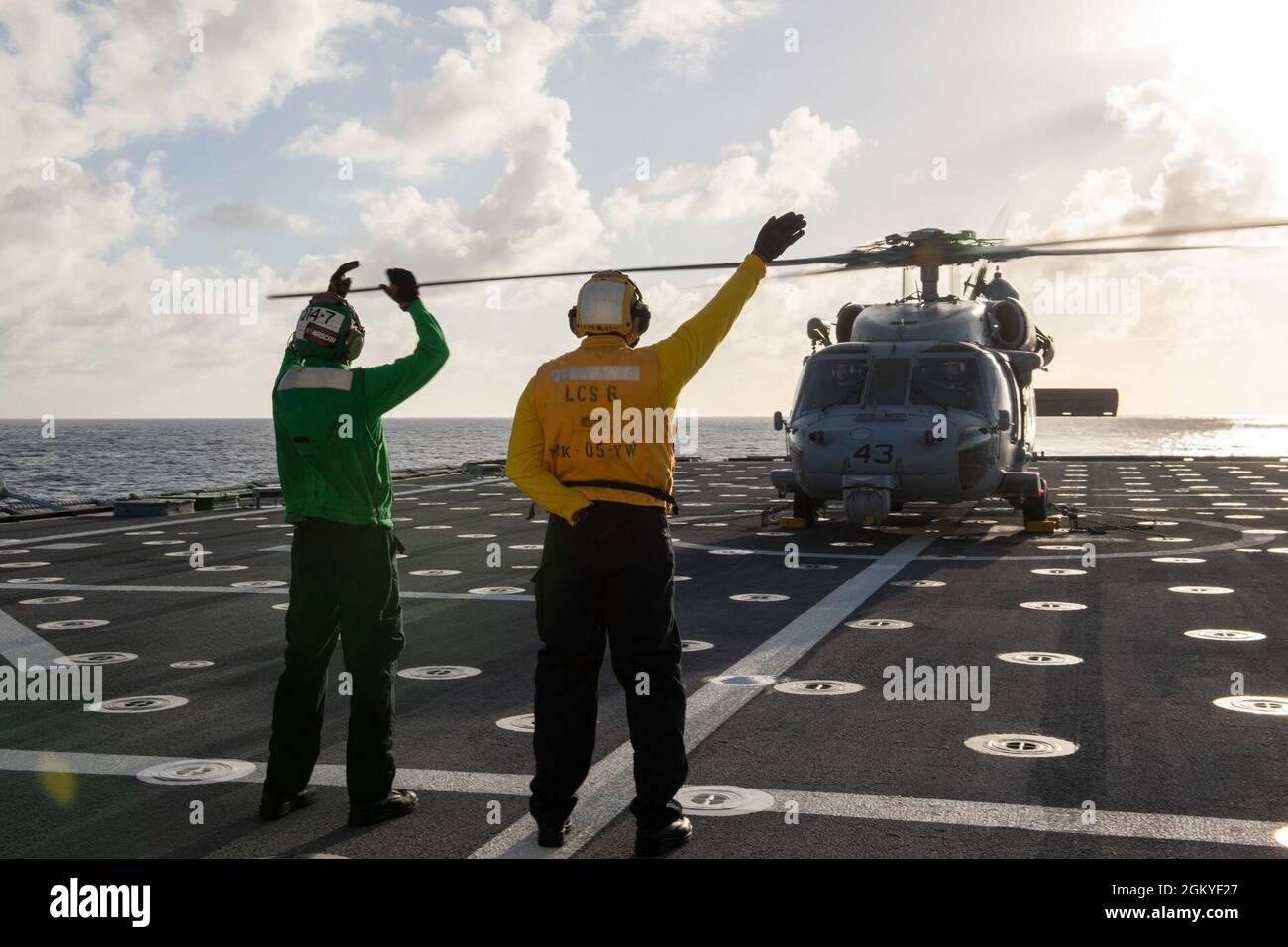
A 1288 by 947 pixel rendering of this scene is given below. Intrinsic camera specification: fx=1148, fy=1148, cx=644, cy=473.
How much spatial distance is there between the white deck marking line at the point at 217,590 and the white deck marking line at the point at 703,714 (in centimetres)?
269

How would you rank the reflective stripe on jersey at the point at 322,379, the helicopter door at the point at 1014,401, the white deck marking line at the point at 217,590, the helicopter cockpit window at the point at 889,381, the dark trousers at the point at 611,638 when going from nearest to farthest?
1. the dark trousers at the point at 611,638
2. the reflective stripe on jersey at the point at 322,379
3. the white deck marking line at the point at 217,590
4. the helicopter cockpit window at the point at 889,381
5. the helicopter door at the point at 1014,401

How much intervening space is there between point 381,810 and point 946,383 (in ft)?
40.3

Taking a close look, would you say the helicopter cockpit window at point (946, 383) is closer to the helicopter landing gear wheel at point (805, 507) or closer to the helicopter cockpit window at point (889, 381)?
the helicopter cockpit window at point (889, 381)

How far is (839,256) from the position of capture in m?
17.9

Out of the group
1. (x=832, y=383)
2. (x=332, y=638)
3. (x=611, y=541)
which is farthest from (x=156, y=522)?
(x=611, y=541)

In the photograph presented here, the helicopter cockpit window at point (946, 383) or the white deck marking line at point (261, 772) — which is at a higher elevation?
the helicopter cockpit window at point (946, 383)

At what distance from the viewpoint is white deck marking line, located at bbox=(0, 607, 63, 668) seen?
773 cm

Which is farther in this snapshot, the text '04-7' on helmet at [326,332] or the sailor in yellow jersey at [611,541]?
the text '04-7' on helmet at [326,332]

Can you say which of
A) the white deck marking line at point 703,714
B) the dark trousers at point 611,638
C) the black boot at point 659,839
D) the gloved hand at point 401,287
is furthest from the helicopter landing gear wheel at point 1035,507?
the black boot at point 659,839

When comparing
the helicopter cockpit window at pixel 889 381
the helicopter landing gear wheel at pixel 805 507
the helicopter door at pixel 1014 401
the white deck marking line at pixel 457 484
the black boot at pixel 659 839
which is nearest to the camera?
the black boot at pixel 659 839

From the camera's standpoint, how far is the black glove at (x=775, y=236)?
4621 millimetres
